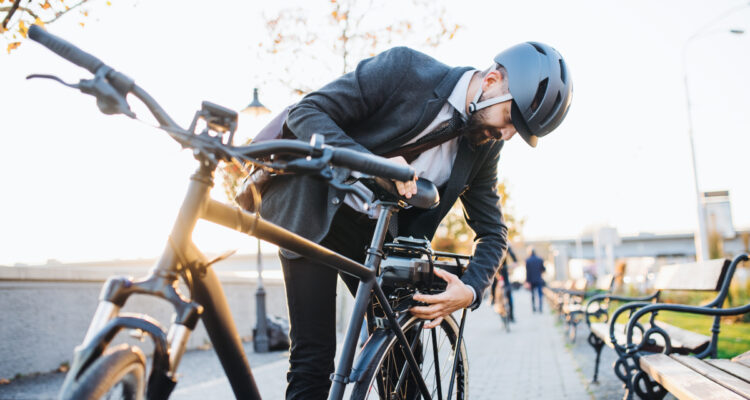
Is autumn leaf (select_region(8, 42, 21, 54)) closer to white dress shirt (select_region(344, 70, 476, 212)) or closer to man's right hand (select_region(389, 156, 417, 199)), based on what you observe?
white dress shirt (select_region(344, 70, 476, 212))

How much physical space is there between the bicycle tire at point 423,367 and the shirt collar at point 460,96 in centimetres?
82

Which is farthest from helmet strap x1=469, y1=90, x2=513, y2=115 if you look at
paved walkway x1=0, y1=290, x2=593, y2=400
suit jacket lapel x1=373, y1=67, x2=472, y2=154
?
paved walkway x1=0, y1=290, x2=593, y2=400

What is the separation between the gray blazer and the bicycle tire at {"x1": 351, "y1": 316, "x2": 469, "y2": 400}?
258 millimetres

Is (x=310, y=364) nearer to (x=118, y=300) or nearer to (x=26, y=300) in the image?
(x=118, y=300)

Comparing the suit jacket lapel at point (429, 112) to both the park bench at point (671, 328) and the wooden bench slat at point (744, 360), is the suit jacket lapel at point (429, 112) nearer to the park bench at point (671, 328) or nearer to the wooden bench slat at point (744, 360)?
the wooden bench slat at point (744, 360)

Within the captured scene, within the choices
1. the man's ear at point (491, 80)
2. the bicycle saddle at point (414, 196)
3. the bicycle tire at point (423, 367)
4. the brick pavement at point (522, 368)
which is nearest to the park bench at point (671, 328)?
the brick pavement at point (522, 368)

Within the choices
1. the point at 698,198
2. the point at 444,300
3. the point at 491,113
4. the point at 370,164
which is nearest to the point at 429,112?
the point at 491,113

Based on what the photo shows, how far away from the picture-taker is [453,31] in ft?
49.1

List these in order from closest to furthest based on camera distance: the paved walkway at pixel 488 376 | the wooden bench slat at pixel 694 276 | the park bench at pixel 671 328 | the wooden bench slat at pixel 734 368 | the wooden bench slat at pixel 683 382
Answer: the wooden bench slat at pixel 683 382 → the wooden bench slat at pixel 734 368 → the park bench at pixel 671 328 → the wooden bench slat at pixel 694 276 → the paved walkway at pixel 488 376

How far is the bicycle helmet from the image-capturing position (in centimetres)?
228

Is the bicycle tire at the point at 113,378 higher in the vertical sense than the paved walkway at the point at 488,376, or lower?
higher

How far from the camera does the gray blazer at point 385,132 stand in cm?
206

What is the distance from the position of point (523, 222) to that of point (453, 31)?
82.2ft

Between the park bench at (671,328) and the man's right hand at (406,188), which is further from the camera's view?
the park bench at (671,328)
